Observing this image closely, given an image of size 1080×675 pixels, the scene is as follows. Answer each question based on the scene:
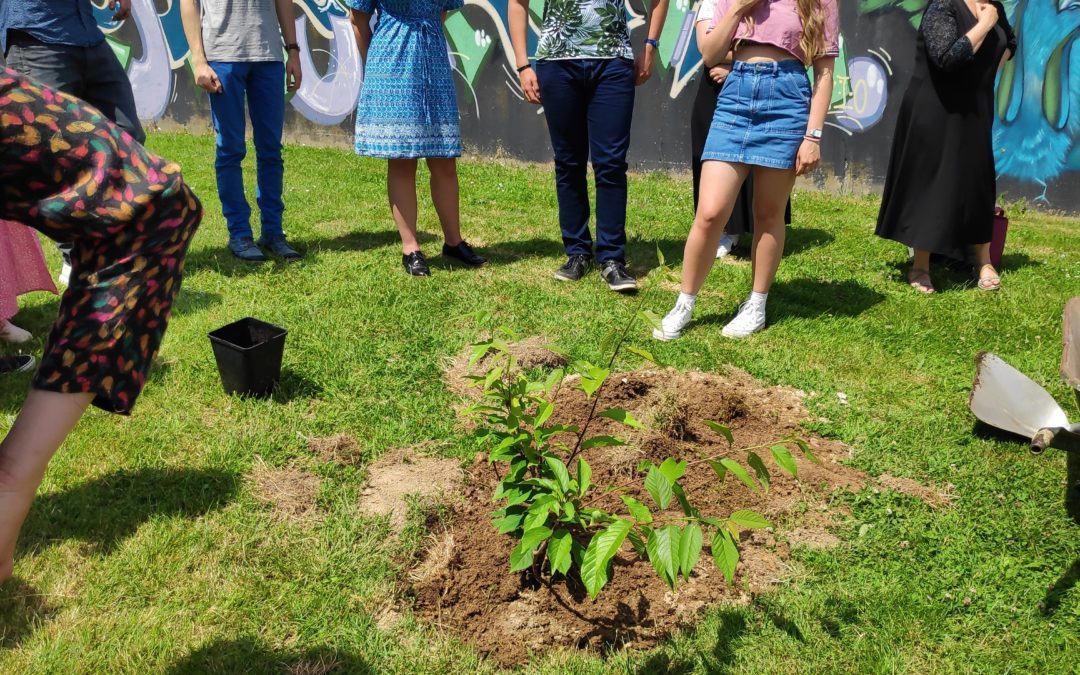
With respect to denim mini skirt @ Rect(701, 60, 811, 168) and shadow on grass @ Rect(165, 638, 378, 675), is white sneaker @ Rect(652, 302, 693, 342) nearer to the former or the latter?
denim mini skirt @ Rect(701, 60, 811, 168)

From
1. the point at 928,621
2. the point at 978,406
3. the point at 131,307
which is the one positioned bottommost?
the point at 928,621

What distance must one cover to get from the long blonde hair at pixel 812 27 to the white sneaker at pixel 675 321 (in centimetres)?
138

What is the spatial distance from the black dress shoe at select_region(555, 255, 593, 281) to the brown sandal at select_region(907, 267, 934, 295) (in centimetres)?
209

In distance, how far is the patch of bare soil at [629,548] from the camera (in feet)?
7.84

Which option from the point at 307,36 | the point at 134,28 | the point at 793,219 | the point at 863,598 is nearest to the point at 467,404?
the point at 863,598

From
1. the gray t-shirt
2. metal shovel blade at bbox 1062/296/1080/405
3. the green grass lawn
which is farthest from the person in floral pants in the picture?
the gray t-shirt

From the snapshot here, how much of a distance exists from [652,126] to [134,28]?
308 inches

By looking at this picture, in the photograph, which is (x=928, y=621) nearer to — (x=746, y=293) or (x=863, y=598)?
(x=863, y=598)

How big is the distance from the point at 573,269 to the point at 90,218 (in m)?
3.91

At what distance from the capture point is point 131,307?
136cm

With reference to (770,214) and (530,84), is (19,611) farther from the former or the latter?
(530,84)

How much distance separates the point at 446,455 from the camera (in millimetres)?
3158

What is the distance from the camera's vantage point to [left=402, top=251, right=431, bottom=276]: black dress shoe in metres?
5.09

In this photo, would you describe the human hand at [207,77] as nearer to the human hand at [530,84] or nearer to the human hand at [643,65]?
the human hand at [530,84]
